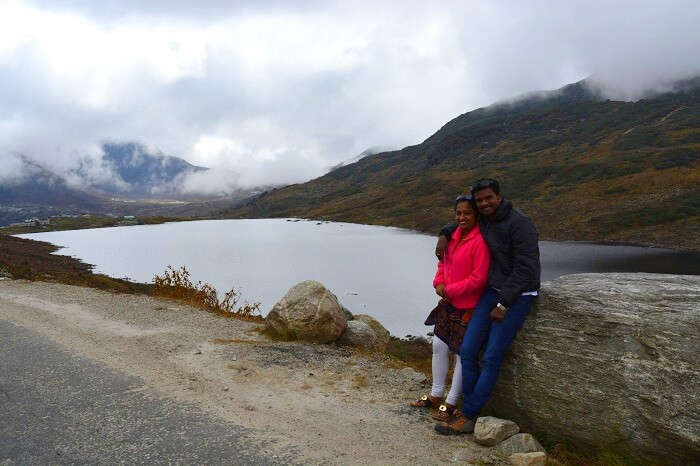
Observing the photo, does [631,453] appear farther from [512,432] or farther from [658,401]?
[512,432]

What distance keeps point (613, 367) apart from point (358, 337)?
28.1ft

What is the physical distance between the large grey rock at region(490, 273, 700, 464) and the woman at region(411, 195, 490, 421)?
917 millimetres

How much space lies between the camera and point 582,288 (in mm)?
7684

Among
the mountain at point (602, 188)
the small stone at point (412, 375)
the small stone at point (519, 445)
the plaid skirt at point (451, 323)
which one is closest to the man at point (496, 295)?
the plaid skirt at point (451, 323)

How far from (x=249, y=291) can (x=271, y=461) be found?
1389 inches

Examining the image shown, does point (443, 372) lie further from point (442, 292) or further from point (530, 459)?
point (530, 459)

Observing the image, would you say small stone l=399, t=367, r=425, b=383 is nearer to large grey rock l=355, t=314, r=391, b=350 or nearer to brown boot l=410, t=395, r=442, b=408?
brown boot l=410, t=395, r=442, b=408

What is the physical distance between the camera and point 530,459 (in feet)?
21.3

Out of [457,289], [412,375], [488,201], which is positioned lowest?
[412,375]

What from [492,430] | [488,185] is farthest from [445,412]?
[488,185]

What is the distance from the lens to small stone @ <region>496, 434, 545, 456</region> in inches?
270

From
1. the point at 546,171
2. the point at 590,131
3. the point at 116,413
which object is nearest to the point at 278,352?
the point at 116,413

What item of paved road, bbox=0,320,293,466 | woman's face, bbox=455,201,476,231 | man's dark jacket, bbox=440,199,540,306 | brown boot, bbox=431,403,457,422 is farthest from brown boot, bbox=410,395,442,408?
woman's face, bbox=455,201,476,231

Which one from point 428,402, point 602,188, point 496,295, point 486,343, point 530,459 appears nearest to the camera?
point 530,459
